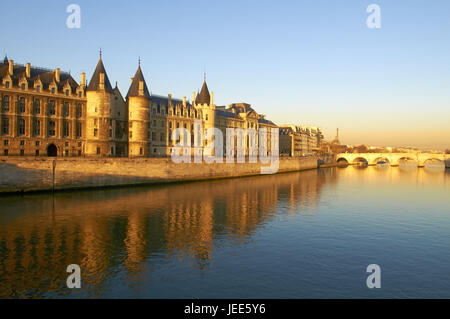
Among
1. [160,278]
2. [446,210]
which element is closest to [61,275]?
[160,278]

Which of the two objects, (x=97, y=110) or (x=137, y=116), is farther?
(x=137, y=116)

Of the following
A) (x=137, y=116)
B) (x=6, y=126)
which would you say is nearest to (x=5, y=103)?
(x=6, y=126)

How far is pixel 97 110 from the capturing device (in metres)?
49.2

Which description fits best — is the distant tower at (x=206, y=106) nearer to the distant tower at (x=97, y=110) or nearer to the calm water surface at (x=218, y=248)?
the distant tower at (x=97, y=110)

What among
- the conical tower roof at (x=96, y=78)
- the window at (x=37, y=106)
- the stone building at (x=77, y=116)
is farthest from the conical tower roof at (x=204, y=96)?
the window at (x=37, y=106)

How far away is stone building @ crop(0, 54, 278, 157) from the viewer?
43.0m

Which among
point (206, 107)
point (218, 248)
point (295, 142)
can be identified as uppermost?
point (206, 107)

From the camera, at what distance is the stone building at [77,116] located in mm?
43000

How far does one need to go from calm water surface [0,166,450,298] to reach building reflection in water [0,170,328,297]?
2.3 inches

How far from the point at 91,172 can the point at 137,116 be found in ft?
58.2

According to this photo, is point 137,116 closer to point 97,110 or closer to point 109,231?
point 97,110

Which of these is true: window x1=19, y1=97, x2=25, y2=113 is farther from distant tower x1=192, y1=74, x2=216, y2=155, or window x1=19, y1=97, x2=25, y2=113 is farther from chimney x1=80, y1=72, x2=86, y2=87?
distant tower x1=192, y1=74, x2=216, y2=155

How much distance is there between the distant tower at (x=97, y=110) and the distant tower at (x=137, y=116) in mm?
5295

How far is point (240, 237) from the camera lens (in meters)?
20.2
